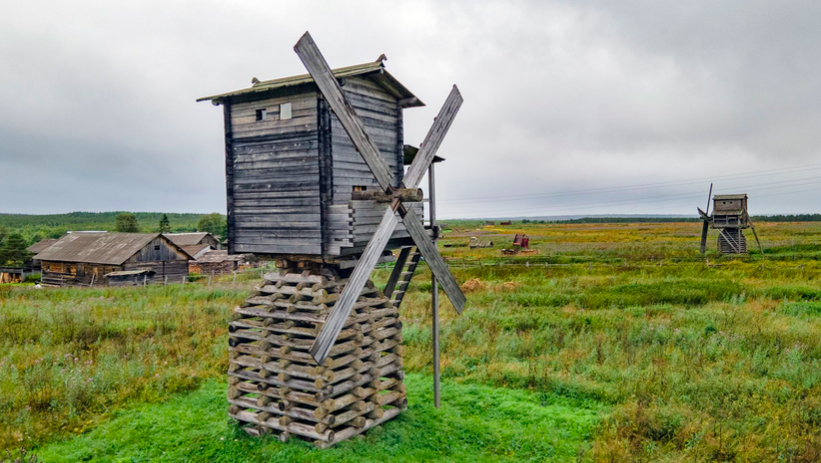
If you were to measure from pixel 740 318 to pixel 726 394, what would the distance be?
26.2 ft

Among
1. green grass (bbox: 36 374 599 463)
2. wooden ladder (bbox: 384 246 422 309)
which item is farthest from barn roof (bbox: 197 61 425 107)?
green grass (bbox: 36 374 599 463)

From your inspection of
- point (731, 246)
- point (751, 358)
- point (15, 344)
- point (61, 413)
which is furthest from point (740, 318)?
point (731, 246)

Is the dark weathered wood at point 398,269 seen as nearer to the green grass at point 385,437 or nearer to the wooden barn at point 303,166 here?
the wooden barn at point 303,166

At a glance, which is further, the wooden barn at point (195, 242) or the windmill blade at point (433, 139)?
the wooden barn at point (195, 242)

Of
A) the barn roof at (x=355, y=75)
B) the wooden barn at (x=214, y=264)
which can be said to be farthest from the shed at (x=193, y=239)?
the barn roof at (x=355, y=75)

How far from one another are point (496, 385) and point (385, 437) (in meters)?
3.97

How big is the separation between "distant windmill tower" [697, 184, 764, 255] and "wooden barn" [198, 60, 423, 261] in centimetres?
4165

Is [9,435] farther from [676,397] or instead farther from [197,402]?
[676,397]

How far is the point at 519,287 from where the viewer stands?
26.5 metres

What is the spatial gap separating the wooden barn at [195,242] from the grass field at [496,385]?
106 ft

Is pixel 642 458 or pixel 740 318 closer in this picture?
pixel 642 458

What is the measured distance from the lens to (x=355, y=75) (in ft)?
28.4

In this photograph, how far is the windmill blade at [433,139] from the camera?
888 centimetres

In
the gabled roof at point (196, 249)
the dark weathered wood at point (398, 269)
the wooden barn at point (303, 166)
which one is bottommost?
the gabled roof at point (196, 249)
